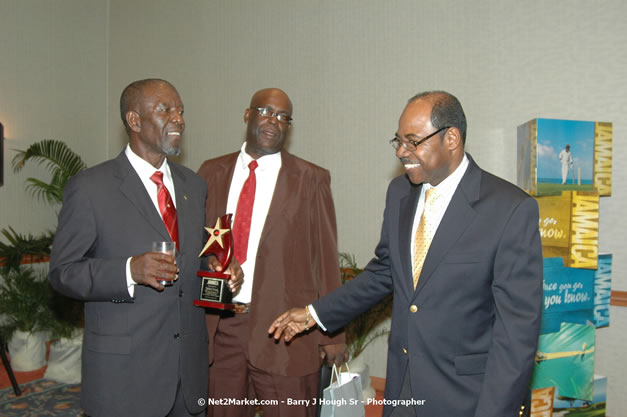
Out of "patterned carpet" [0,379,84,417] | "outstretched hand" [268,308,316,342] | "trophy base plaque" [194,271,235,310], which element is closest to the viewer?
"trophy base plaque" [194,271,235,310]

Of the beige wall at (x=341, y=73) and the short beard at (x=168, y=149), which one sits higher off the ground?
the beige wall at (x=341, y=73)

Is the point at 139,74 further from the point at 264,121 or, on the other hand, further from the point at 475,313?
the point at 475,313

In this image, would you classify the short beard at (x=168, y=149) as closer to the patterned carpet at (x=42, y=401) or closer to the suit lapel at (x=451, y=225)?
the suit lapel at (x=451, y=225)

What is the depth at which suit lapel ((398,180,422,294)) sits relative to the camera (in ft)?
6.42

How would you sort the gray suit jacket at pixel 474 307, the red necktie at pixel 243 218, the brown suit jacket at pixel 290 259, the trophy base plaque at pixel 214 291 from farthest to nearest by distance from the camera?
the red necktie at pixel 243 218
the brown suit jacket at pixel 290 259
the trophy base plaque at pixel 214 291
the gray suit jacket at pixel 474 307

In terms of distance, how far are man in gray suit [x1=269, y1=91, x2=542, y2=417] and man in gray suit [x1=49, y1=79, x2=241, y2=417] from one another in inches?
36.2

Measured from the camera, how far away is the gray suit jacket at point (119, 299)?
2.04 m

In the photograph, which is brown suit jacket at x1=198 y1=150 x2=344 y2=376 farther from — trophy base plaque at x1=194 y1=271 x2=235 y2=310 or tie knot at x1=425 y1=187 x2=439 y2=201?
tie knot at x1=425 y1=187 x2=439 y2=201

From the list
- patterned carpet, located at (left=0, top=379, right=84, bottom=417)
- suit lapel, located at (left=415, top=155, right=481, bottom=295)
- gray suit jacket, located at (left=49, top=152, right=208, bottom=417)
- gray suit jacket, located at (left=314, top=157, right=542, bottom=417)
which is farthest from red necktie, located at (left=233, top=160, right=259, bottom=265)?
patterned carpet, located at (left=0, top=379, right=84, bottom=417)

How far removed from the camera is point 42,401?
4.19 m

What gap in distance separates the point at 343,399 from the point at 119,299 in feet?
3.38

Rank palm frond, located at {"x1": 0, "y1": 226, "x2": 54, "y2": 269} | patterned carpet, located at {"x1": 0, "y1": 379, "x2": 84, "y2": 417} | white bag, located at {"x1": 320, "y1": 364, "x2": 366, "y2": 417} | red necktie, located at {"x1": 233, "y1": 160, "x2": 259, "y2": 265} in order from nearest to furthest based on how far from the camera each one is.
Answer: white bag, located at {"x1": 320, "y1": 364, "x2": 366, "y2": 417}, red necktie, located at {"x1": 233, "y1": 160, "x2": 259, "y2": 265}, patterned carpet, located at {"x1": 0, "y1": 379, "x2": 84, "y2": 417}, palm frond, located at {"x1": 0, "y1": 226, "x2": 54, "y2": 269}

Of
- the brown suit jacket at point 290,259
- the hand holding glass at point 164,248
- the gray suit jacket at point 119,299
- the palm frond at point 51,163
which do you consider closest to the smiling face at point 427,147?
the brown suit jacket at point 290,259

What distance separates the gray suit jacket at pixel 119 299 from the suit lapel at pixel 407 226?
98 centimetres
